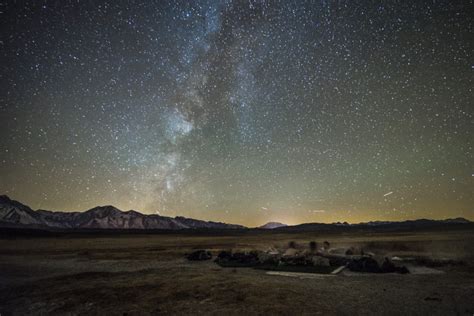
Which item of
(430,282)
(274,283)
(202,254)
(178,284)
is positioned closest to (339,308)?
(274,283)

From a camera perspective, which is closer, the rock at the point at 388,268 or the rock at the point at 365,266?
the rock at the point at 388,268

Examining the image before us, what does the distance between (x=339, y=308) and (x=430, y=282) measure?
659 cm

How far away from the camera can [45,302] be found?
12.0 meters

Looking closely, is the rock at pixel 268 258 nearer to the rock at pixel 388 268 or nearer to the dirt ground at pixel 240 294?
the dirt ground at pixel 240 294

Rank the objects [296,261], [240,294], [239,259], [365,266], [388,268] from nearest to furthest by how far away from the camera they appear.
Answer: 1. [240,294]
2. [388,268]
3. [365,266]
4. [296,261]
5. [239,259]

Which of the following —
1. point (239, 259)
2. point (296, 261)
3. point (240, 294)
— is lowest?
point (240, 294)

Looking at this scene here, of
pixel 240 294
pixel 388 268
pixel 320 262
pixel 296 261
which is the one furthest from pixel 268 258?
pixel 240 294

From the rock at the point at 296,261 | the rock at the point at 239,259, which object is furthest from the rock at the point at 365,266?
the rock at the point at 239,259

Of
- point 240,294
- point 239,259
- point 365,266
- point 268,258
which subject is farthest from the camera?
point 239,259

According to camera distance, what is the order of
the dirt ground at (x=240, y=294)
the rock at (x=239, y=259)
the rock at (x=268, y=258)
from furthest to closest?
the rock at (x=239, y=259) → the rock at (x=268, y=258) → the dirt ground at (x=240, y=294)

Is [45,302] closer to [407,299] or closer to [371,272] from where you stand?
[407,299]

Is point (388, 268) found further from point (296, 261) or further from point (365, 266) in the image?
point (296, 261)

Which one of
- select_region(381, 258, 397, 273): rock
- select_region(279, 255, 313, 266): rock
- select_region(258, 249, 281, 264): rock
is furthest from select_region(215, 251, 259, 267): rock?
select_region(381, 258, 397, 273): rock

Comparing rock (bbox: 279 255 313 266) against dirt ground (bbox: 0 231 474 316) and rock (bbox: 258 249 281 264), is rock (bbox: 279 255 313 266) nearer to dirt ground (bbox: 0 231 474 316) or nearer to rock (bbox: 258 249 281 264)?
rock (bbox: 258 249 281 264)
